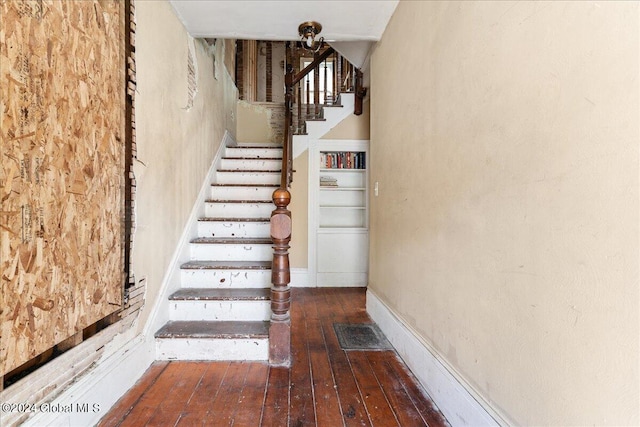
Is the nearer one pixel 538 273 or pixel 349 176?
pixel 538 273

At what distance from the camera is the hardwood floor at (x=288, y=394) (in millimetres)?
1426

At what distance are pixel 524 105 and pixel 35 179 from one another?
161 cm

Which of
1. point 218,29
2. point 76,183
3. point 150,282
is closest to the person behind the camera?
point 76,183

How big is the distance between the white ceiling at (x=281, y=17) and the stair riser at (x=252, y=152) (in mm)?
1538

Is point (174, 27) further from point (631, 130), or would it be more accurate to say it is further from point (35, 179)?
point (631, 130)

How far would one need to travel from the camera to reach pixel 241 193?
3.39m

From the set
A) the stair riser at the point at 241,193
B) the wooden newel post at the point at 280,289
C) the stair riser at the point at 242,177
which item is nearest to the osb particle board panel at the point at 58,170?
the wooden newel post at the point at 280,289

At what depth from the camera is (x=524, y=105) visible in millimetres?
991

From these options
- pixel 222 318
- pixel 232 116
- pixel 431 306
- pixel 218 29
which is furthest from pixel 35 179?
pixel 232 116

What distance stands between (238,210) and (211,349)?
1508 mm

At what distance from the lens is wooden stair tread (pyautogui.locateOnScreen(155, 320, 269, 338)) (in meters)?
1.98

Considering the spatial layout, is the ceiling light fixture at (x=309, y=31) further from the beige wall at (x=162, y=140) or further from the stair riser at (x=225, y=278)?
the stair riser at (x=225, y=278)

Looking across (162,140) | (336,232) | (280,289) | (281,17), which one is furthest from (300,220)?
(281,17)

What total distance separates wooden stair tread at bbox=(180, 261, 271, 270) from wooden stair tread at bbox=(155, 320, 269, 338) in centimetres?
40
